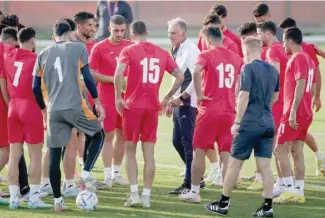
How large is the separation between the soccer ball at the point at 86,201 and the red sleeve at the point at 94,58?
2.25 metres

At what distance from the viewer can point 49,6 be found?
3981cm

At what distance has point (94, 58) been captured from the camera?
42.1 ft

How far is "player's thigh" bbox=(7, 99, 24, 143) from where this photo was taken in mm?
11312

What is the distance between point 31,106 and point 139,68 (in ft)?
4.56

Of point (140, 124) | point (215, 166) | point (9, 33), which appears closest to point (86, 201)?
point (140, 124)

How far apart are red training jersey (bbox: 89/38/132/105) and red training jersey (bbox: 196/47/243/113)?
5.87 ft

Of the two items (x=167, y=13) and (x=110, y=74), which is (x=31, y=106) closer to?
(x=110, y=74)

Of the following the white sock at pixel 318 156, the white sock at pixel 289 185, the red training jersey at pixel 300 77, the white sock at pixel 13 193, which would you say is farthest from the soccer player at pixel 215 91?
the white sock at pixel 318 156

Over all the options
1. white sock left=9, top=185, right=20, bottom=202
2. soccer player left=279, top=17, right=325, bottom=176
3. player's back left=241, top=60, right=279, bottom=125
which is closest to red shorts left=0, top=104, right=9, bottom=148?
white sock left=9, top=185, right=20, bottom=202

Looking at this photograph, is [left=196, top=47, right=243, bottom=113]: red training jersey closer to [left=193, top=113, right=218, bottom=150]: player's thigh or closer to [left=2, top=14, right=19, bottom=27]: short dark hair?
[left=193, top=113, right=218, bottom=150]: player's thigh

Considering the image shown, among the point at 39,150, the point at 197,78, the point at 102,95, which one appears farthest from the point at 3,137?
the point at 197,78

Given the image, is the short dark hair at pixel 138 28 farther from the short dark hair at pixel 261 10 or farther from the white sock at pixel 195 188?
the short dark hair at pixel 261 10

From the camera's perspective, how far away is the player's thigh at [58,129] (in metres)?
11.0

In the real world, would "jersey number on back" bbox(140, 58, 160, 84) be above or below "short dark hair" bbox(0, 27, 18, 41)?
below
